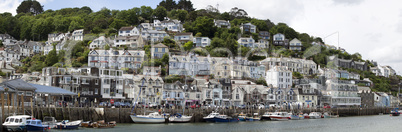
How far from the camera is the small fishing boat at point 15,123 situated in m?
42.9

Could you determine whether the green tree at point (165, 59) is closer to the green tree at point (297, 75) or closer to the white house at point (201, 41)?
the white house at point (201, 41)

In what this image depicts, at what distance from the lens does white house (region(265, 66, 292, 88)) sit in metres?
104

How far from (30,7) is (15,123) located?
529 ft

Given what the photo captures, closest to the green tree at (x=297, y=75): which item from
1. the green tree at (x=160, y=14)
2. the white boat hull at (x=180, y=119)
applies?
the white boat hull at (x=180, y=119)

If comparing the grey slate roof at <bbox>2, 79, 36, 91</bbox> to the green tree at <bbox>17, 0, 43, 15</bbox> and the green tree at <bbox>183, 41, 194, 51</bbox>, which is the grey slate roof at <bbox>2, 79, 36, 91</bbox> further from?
the green tree at <bbox>17, 0, 43, 15</bbox>

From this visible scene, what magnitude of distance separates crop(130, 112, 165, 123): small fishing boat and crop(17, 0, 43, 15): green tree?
147 m

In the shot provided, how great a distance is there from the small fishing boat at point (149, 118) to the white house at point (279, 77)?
48917 mm

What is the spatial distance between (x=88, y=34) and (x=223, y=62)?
47788mm

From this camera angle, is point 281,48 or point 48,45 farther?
point 281,48

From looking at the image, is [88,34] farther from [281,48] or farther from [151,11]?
[281,48]

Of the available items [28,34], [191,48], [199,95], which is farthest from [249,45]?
[28,34]

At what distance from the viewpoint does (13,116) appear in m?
43.6

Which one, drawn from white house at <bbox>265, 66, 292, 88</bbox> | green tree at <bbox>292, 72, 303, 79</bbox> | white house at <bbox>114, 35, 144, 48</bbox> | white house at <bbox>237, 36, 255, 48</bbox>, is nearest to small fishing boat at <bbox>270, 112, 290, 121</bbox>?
white house at <bbox>265, 66, 292, 88</bbox>

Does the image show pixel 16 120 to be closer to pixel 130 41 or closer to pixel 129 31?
pixel 130 41
